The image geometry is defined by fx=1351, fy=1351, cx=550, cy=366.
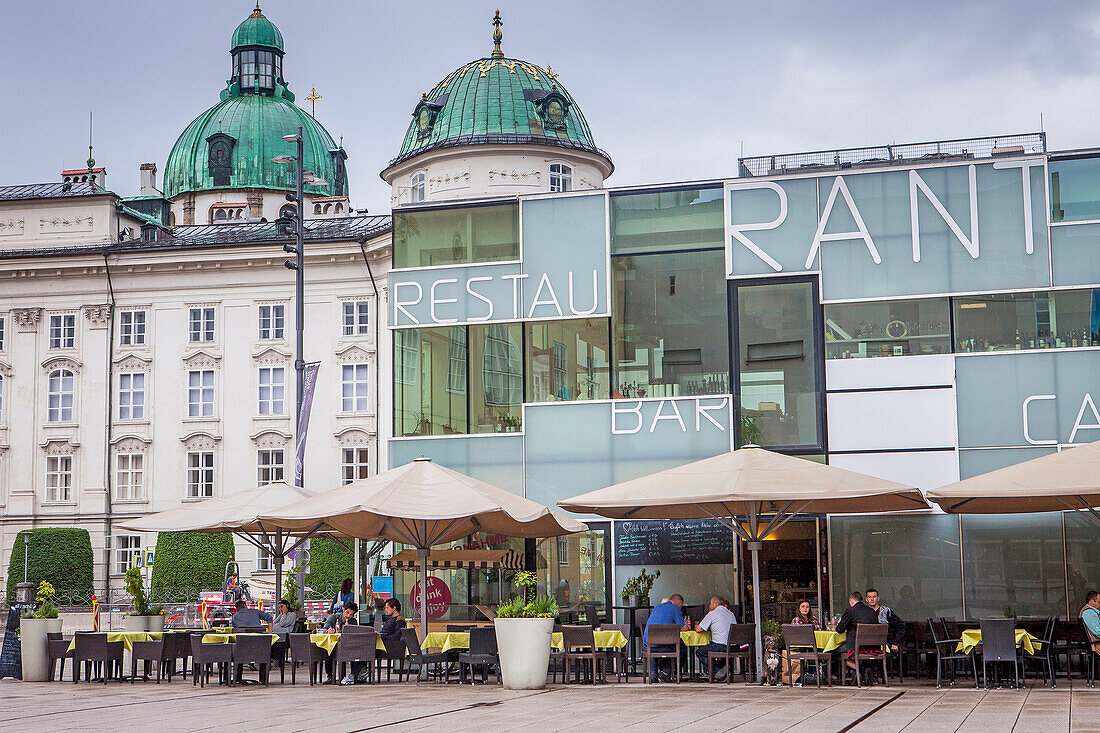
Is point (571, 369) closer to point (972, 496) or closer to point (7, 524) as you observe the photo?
point (972, 496)

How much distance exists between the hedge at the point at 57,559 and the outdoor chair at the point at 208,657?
33.7 metres

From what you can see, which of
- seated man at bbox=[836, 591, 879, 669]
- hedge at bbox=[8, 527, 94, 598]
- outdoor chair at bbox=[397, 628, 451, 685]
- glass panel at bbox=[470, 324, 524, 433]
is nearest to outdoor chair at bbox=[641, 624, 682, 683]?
seated man at bbox=[836, 591, 879, 669]

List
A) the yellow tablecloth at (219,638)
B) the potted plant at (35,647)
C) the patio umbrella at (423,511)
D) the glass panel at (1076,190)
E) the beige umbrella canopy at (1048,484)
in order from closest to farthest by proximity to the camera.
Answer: the beige umbrella canopy at (1048,484)
the patio umbrella at (423,511)
the yellow tablecloth at (219,638)
the potted plant at (35,647)
the glass panel at (1076,190)

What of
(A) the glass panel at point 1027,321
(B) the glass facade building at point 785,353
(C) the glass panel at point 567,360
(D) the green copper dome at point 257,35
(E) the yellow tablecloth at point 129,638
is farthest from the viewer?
(D) the green copper dome at point 257,35

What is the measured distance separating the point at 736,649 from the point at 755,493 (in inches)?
97.5

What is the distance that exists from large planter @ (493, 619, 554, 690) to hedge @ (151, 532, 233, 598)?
34.2m

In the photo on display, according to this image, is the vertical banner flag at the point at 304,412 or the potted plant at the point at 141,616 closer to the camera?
the potted plant at the point at 141,616

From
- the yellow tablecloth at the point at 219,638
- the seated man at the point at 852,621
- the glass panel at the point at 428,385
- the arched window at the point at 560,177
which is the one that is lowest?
the yellow tablecloth at the point at 219,638

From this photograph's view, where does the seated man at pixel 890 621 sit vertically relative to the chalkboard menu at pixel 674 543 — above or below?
below

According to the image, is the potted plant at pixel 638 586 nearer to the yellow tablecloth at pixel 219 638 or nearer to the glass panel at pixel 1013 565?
the glass panel at pixel 1013 565

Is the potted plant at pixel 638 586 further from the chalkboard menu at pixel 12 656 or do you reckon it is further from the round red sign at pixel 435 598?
the chalkboard menu at pixel 12 656

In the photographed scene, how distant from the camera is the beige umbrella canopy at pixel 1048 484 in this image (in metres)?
16.4

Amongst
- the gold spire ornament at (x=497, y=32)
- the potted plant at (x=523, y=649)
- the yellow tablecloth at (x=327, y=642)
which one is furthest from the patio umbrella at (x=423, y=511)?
the gold spire ornament at (x=497, y=32)

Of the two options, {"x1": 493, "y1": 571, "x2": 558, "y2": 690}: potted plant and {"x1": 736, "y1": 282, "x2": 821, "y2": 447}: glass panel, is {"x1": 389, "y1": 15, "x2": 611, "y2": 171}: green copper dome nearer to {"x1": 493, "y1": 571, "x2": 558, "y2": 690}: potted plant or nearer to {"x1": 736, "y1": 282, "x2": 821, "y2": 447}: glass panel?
{"x1": 736, "y1": 282, "x2": 821, "y2": 447}: glass panel
